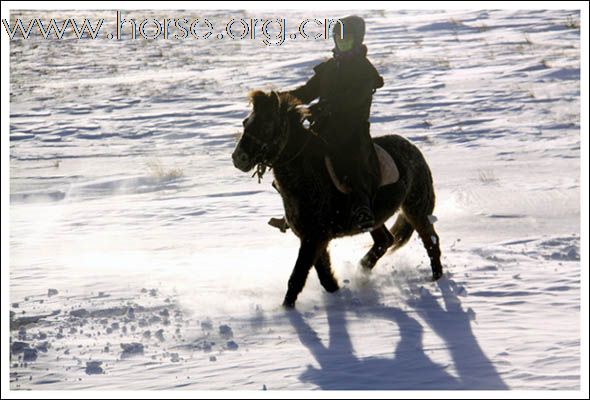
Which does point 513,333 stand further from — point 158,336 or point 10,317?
point 10,317

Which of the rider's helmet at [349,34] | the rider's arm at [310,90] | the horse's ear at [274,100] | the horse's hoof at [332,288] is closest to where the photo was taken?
the horse's ear at [274,100]

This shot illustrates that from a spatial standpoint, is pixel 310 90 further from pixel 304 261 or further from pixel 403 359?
pixel 403 359

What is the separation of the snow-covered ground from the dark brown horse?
0.43 m

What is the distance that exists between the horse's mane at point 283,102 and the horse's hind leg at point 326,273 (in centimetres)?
130

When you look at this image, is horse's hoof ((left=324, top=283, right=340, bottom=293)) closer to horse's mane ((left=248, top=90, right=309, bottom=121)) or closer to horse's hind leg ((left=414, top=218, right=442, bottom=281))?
horse's hind leg ((left=414, top=218, right=442, bottom=281))

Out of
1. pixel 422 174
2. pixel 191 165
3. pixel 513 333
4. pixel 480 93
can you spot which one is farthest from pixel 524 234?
pixel 480 93

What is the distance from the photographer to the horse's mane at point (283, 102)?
6359mm

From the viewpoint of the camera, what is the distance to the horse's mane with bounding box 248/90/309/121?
6.36 meters

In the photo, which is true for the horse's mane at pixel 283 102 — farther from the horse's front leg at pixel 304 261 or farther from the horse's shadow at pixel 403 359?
the horse's shadow at pixel 403 359

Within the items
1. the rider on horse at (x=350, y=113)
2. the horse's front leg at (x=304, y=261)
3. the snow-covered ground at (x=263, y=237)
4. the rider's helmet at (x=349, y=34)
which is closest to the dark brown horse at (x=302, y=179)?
the horse's front leg at (x=304, y=261)

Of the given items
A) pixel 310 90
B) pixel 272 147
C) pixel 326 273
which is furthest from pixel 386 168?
pixel 272 147

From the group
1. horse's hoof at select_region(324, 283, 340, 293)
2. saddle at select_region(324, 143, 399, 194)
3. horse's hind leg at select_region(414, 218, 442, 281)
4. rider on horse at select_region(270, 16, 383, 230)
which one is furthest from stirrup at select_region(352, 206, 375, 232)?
horse's hind leg at select_region(414, 218, 442, 281)

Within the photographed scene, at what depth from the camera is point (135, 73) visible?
882 inches

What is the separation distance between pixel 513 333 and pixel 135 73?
17.8 meters
